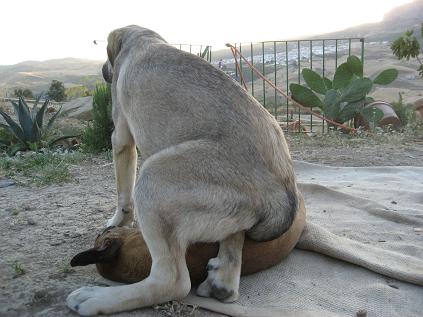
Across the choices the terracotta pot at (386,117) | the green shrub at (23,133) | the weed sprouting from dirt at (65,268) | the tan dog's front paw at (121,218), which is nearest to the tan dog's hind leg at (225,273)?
the weed sprouting from dirt at (65,268)

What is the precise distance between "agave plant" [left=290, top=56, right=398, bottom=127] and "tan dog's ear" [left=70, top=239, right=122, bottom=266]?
22.5 ft

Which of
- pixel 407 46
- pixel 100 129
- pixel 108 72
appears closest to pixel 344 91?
pixel 407 46

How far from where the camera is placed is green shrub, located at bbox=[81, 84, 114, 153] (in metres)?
7.31

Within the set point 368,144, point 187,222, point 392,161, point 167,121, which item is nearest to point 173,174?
point 187,222

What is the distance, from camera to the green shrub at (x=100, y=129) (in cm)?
731

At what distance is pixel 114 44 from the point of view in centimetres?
418

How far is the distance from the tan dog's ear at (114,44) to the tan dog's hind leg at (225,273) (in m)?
2.09

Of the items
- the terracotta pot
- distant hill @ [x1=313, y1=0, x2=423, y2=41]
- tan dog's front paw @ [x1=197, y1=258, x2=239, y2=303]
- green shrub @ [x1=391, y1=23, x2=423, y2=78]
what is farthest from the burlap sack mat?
distant hill @ [x1=313, y1=0, x2=423, y2=41]

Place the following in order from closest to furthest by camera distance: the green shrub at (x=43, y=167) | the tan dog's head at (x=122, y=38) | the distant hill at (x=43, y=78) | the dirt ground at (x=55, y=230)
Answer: the dirt ground at (x=55, y=230)
the tan dog's head at (x=122, y=38)
the green shrub at (x=43, y=167)
the distant hill at (x=43, y=78)

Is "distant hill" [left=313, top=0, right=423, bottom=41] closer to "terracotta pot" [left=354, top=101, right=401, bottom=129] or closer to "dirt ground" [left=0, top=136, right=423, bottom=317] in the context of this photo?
A: "terracotta pot" [left=354, top=101, right=401, bottom=129]

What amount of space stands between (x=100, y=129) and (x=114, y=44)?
3.30 m

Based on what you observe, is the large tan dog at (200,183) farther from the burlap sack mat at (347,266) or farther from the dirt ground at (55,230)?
the burlap sack mat at (347,266)

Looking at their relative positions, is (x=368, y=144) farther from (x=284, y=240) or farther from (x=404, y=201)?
(x=284, y=240)

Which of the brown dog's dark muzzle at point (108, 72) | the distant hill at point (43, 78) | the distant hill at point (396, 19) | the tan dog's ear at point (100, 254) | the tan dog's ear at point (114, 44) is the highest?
Result: the distant hill at point (396, 19)
